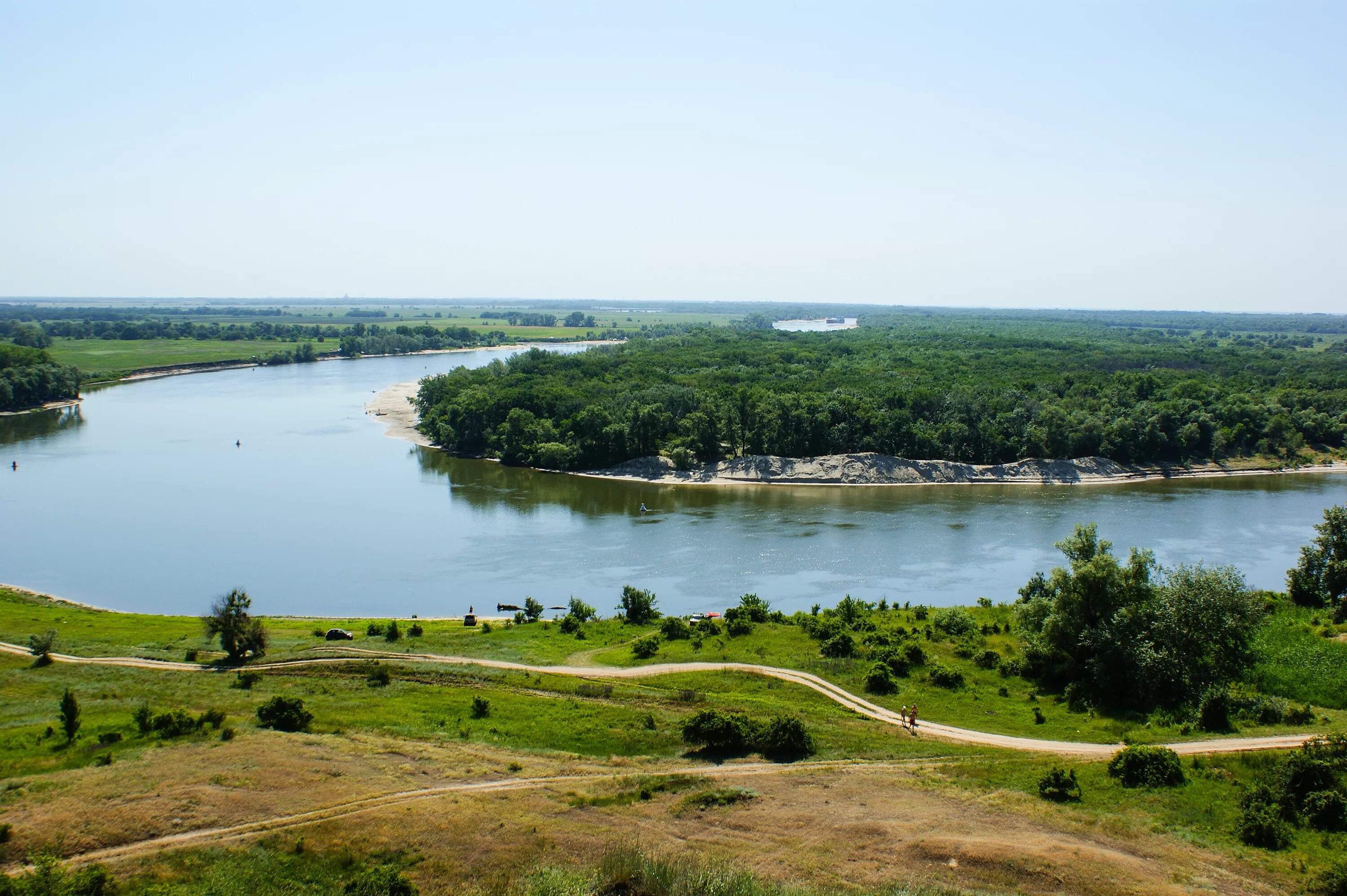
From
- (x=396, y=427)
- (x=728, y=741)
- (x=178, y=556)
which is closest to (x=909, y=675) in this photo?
(x=728, y=741)

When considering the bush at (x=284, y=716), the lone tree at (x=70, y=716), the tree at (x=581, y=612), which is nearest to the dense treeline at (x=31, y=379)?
the tree at (x=581, y=612)

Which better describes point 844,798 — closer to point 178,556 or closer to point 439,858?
point 439,858

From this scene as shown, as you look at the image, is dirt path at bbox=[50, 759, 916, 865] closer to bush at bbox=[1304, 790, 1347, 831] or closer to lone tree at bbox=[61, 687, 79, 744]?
lone tree at bbox=[61, 687, 79, 744]

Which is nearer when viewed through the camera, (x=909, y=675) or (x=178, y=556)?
(x=909, y=675)

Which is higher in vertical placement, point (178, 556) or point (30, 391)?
point (30, 391)

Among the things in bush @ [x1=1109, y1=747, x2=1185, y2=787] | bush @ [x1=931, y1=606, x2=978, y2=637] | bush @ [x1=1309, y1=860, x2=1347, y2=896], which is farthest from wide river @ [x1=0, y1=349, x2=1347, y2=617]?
bush @ [x1=1309, y1=860, x2=1347, y2=896]

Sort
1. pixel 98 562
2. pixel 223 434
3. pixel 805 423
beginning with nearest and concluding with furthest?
pixel 98 562, pixel 805 423, pixel 223 434
